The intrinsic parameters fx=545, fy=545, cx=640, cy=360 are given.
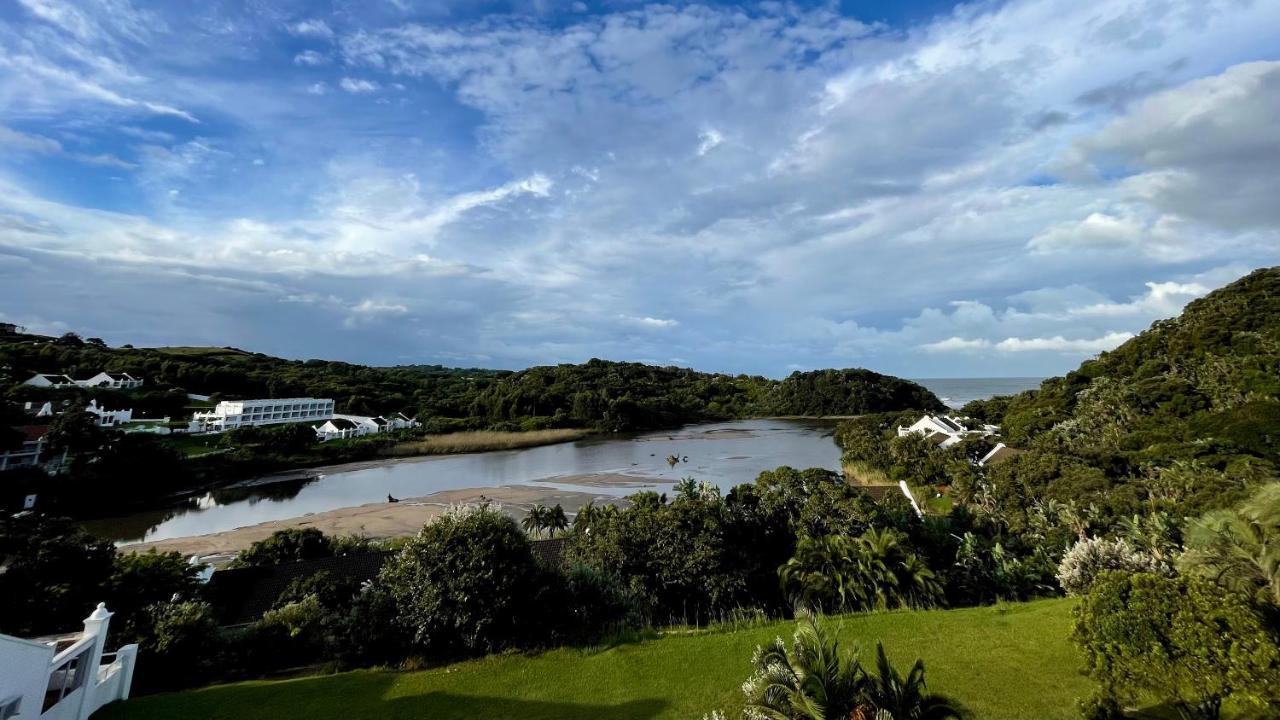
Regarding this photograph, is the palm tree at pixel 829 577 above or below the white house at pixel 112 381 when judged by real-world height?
below

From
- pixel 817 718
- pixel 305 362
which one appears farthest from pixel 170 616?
pixel 305 362

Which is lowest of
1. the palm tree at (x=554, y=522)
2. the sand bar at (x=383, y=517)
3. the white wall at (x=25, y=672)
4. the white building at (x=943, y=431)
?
the sand bar at (x=383, y=517)

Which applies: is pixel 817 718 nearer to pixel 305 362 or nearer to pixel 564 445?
pixel 564 445

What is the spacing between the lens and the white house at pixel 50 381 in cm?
6644

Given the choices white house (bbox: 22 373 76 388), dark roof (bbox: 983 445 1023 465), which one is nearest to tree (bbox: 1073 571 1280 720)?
dark roof (bbox: 983 445 1023 465)

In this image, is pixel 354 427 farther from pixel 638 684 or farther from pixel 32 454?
pixel 638 684

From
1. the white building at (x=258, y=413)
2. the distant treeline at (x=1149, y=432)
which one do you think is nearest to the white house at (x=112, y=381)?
the white building at (x=258, y=413)

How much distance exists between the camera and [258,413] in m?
72.2

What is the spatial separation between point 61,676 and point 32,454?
5136 cm

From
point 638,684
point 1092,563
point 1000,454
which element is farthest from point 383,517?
point 1000,454

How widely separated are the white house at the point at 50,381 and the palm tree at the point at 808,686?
9399 cm

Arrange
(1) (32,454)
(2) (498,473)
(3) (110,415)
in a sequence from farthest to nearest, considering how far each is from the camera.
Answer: (3) (110,415)
(2) (498,473)
(1) (32,454)

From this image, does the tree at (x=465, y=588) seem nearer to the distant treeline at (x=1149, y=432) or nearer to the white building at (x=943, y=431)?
the distant treeline at (x=1149, y=432)

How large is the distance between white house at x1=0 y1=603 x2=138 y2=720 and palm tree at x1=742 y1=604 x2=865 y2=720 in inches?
370
